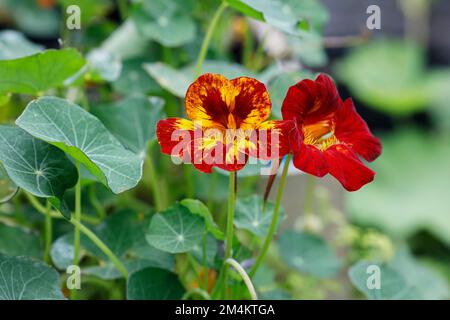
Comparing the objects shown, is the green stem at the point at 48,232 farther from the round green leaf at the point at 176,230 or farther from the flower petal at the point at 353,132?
the flower petal at the point at 353,132

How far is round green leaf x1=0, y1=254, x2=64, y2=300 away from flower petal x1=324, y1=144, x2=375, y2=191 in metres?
0.27

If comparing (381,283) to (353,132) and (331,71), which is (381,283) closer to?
(353,132)

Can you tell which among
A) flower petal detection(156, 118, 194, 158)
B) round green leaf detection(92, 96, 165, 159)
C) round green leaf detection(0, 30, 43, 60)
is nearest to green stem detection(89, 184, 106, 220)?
round green leaf detection(92, 96, 165, 159)

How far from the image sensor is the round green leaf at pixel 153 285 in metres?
0.60

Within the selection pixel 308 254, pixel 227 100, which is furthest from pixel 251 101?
pixel 308 254

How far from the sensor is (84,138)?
1.86ft

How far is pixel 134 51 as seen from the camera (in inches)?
38.0

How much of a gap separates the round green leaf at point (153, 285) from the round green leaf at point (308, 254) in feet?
0.79

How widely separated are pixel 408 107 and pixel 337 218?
173 cm

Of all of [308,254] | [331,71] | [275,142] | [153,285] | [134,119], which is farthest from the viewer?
[331,71]

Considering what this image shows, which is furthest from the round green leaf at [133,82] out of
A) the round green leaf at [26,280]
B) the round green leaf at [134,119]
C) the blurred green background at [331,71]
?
the round green leaf at [26,280]

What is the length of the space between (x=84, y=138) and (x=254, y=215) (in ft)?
0.67

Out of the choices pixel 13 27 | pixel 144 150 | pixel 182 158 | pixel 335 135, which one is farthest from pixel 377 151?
pixel 13 27
